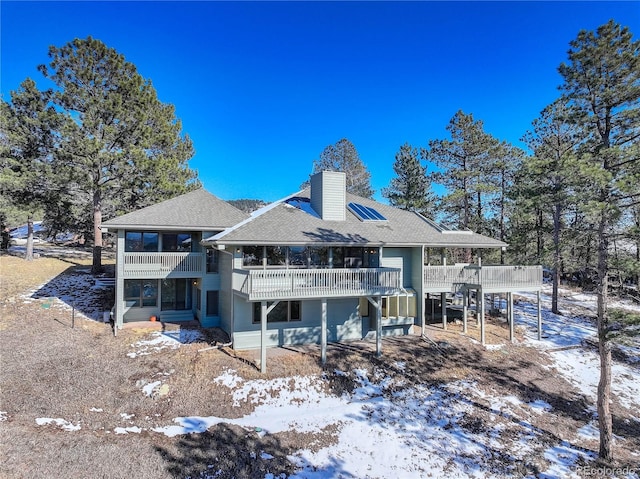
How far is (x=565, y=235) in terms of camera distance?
13.2 meters

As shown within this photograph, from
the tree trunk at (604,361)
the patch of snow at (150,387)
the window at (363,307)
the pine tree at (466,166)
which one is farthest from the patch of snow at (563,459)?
the pine tree at (466,166)

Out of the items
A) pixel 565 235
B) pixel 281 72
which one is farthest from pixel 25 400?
pixel 281 72

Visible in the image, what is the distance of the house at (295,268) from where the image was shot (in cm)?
1396

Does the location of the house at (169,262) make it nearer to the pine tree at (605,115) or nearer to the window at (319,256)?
the window at (319,256)

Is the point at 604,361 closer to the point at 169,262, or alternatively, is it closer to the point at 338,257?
the point at 338,257

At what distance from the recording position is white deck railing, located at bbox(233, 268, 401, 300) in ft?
41.7

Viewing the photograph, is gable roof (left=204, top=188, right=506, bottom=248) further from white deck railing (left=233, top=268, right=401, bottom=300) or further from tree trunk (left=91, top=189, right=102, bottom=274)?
tree trunk (left=91, top=189, right=102, bottom=274)

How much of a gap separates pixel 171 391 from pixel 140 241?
888 centimetres

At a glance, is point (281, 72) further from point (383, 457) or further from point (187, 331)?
point (383, 457)

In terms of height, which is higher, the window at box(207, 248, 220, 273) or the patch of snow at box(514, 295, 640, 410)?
the window at box(207, 248, 220, 273)

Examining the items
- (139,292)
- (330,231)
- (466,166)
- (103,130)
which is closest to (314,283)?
(330,231)

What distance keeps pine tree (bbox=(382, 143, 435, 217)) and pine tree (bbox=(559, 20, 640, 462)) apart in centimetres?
1638

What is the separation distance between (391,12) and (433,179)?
1406 cm

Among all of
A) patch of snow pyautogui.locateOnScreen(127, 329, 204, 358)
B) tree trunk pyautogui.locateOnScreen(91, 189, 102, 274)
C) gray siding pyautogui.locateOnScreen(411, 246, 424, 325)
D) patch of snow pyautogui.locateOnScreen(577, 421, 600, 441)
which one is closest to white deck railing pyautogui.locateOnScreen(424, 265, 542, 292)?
gray siding pyautogui.locateOnScreen(411, 246, 424, 325)
